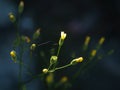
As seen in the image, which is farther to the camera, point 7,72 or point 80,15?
point 80,15

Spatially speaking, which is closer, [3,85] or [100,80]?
[3,85]

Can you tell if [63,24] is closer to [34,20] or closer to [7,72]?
[34,20]

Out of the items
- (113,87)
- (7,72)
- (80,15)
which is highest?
(80,15)

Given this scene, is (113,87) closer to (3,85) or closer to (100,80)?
(100,80)

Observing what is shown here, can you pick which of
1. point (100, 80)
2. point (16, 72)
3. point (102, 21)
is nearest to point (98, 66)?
point (100, 80)

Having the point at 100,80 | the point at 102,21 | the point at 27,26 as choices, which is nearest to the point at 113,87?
the point at 100,80

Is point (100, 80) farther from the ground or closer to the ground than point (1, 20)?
closer to the ground
